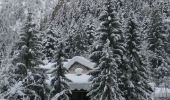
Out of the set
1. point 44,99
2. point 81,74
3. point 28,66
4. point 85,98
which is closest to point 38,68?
point 28,66

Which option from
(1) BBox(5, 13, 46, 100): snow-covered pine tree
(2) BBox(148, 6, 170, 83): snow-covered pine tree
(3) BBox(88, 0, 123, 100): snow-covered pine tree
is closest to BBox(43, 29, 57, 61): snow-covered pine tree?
(2) BBox(148, 6, 170, 83): snow-covered pine tree

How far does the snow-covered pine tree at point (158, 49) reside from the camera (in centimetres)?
5231

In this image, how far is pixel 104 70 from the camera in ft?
94.6

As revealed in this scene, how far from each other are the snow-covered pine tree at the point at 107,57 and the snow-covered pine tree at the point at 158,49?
22.4m

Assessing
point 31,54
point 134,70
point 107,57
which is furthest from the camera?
point 134,70

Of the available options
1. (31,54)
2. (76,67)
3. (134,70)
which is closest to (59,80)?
(31,54)

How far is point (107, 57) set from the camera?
28.4m

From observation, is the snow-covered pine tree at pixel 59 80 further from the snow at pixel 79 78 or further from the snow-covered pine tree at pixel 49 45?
the snow-covered pine tree at pixel 49 45

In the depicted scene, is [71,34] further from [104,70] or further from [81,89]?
[104,70]

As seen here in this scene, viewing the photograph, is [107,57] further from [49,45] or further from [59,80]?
[49,45]

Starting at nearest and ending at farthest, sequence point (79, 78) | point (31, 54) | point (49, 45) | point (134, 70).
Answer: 1. point (31, 54)
2. point (134, 70)
3. point (79, 78)
4. point (49, 45)

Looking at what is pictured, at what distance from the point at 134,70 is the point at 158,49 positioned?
988 inches

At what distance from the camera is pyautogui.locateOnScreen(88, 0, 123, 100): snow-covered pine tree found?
28.6 m

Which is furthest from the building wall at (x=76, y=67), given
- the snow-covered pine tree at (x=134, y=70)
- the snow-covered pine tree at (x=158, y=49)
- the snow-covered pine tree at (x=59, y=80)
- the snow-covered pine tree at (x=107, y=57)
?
the snow-covered pine tree at (x=158, y=49)
